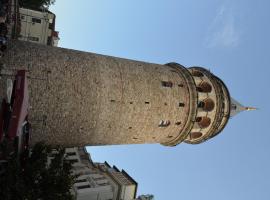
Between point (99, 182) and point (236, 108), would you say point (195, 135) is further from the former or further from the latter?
point (99, 182)

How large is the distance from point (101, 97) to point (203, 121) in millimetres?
5383

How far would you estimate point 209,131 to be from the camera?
2042 cm

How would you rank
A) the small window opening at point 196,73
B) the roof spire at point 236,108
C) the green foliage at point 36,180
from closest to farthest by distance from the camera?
the green foliage at point 36,180
the small window opening at point 196,73
the roof spire at point 236,108

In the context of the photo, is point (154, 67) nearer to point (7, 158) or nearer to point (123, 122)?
point (123, 122)

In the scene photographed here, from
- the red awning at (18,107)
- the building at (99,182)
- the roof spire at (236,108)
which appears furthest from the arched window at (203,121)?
the red awning at (18,107)

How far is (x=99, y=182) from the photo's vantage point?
2506 cm

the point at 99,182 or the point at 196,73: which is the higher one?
the point at 196,73

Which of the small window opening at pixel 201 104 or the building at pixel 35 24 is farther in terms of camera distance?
the building at pixel 35 24

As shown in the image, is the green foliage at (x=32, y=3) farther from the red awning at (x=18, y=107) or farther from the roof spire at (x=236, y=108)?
the red awning at (x=18, y=107)

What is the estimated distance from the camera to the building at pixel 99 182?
2383 centimetres

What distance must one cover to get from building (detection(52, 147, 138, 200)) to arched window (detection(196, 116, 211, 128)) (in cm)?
670

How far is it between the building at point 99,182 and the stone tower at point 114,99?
559 cm

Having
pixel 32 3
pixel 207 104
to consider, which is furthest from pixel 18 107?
pixel 32 3

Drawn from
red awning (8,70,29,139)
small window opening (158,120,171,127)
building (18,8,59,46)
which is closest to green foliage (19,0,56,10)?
building (18,8,59,46)
